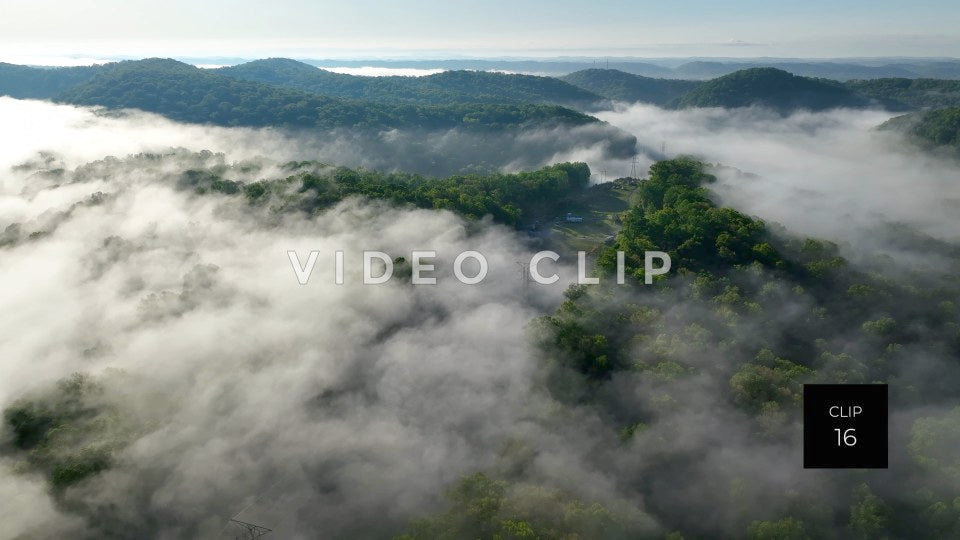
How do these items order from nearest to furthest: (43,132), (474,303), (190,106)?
(474,303), (43,132), (190,106)

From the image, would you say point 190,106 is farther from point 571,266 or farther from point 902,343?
point 902,343

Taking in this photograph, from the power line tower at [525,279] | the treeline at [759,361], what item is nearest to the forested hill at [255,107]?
the power line tower at [525,279]

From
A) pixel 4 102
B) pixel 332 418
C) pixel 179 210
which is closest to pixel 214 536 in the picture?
pixel 332 418

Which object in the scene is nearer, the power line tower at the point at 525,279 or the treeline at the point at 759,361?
the treeline at the point at 759,361

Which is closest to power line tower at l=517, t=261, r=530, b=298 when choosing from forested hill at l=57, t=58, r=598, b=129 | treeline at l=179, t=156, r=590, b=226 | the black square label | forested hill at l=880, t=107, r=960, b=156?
treeline at l=179, t=156, r=590, b=226

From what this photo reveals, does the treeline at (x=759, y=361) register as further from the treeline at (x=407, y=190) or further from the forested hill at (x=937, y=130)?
the forested hill at (x=937, y=130)

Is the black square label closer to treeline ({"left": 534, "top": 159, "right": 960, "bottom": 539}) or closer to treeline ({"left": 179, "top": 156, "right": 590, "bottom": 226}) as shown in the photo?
treeline ({"left": 534, "top": 159, "right": 960, "bottom": 539})

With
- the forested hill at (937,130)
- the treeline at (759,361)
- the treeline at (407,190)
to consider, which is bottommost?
the treeline at (759,361)
